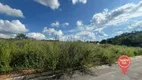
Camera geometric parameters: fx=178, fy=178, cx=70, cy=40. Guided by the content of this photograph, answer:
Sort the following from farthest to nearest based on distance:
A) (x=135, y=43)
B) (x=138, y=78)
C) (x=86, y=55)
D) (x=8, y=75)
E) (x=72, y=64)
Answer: (x=135, y=43)
(x=86, y=55)
(x=72, y=64)
(x=138, y=78)
(x=8, y=75)

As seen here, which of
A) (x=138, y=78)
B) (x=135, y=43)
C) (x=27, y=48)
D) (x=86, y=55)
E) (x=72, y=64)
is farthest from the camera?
(x=135, y=43)

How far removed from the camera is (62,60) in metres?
10.3

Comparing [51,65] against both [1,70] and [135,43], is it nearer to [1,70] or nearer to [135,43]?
[1,70]

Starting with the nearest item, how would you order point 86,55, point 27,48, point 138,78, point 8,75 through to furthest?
1. point 8,75
2. point 138,78
3. point 27,48
4. point 86,55

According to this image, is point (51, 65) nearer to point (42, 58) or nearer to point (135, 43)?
point (42, 58)

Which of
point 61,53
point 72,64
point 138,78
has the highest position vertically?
point 61,53

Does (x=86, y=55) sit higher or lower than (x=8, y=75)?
higher

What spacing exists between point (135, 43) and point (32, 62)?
215 feet

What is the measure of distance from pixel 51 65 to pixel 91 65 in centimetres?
339

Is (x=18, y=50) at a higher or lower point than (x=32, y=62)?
higher

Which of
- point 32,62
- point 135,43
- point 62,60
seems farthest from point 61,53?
point 135,43

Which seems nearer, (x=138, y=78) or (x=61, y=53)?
(x=138, y=78)

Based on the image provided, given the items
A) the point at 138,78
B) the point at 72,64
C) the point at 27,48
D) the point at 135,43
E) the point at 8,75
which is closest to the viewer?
the point at 8,75

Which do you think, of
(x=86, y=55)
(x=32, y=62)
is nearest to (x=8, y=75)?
(x=32, y=62)
